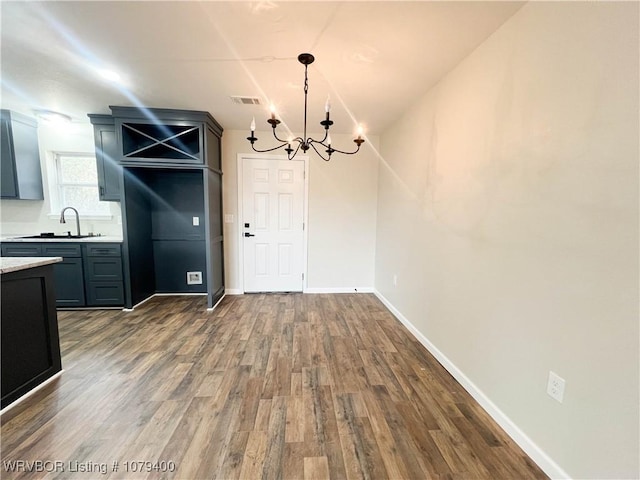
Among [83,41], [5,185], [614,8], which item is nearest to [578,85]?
[614,8]

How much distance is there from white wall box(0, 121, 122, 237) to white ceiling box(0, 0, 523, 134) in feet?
2.35

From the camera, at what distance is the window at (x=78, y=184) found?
362 centimetres

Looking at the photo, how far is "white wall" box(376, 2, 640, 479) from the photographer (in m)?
1.00

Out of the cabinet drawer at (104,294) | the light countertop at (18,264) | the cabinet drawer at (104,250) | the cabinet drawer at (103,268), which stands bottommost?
the cabinet drawer at (104,294)

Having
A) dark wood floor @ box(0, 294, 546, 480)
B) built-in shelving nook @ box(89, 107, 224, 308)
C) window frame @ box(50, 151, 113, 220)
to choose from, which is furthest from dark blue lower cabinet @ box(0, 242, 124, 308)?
window frame @ box(50, 151, 113, 220)

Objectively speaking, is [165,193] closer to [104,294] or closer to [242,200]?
[242,200]

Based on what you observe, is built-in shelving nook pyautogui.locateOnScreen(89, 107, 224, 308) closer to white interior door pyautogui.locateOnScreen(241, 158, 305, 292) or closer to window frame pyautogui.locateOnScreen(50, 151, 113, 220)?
white interior door pyautogui.locateOnScreen(241, 158, 305, 292)

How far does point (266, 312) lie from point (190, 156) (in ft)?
7.17

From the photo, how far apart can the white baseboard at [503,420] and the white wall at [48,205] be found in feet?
14.7

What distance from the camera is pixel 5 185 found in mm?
3238

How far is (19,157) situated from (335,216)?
14.0 ft

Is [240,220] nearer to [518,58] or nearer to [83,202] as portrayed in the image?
[83,202]

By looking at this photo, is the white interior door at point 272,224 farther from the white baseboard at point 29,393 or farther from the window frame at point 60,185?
the white baseboard at point 29,393

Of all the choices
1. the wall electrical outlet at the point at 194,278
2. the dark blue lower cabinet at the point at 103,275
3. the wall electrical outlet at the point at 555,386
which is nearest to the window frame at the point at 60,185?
the dark blue lower cabinet at the point at 103,275
